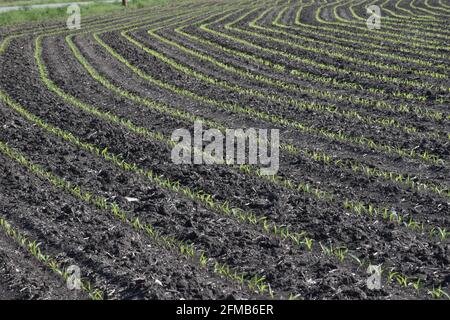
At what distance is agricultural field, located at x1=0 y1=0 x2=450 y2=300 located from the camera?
21.4ft

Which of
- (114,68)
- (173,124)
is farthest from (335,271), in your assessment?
(114,68)

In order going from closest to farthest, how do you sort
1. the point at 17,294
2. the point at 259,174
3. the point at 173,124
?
the point at 17,294
the point at 259,174
the point at 173,124

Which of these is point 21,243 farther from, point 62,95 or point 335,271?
point 62,95

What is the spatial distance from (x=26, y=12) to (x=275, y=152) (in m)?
24.0

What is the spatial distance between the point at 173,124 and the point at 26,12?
21.7 metres

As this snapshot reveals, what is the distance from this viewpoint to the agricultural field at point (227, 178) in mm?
6508

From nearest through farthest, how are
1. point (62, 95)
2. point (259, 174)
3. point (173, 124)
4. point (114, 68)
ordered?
point (259, 174), point (173, 124), point (62, 95), point (114, 68)

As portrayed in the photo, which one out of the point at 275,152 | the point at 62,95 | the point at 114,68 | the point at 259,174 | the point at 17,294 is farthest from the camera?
the point at 114,68

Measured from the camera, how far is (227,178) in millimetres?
9000

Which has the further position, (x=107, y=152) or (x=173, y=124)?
(x=173, y=124)

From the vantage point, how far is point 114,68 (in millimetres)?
17000

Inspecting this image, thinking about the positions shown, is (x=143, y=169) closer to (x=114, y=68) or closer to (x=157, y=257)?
(x=157, y=257)
